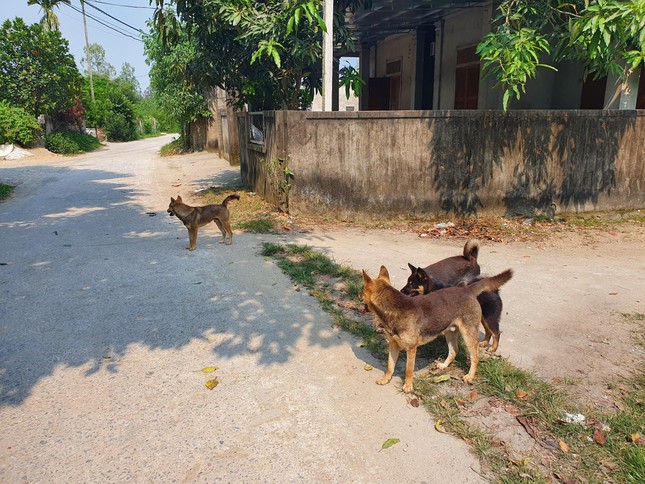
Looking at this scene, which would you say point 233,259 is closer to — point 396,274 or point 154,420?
point 396,274

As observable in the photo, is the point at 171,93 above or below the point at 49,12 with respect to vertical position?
below

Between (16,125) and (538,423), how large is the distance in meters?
25.1

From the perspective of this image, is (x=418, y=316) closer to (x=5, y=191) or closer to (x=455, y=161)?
(x=455, y=161)

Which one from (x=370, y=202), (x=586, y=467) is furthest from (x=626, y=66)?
(x=586, y=467)

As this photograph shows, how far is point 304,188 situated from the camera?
827 centimetres

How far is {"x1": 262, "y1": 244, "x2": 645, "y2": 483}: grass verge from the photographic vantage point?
101 inches

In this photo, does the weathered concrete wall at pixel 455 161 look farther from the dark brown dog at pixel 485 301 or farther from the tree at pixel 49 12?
the tree at pixel 49 12

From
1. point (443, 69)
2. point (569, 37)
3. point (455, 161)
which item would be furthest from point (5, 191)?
point (569, 37)

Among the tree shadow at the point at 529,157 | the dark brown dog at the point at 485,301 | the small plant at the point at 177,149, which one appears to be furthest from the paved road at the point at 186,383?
the small plant at the point at 177,149

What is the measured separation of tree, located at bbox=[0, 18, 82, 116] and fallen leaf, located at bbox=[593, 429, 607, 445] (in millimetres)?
27594

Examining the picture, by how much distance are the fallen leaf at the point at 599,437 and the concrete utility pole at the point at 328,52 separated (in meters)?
6.72

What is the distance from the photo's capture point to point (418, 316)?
3.23 metres

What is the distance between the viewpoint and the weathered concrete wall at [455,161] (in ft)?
26.5

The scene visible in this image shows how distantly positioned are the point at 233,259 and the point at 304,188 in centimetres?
248
